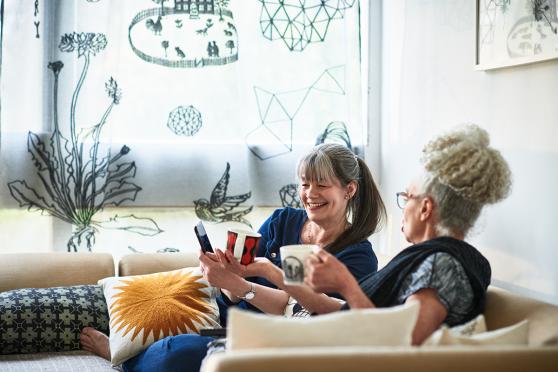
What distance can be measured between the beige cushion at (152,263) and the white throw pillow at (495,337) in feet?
5.33

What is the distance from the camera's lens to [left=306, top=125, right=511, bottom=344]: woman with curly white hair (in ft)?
6.43

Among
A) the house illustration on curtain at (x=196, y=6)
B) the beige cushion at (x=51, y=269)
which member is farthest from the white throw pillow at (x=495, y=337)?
the house illustration on curtain at (x=196, y=6)

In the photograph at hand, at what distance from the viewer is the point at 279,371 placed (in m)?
1.61

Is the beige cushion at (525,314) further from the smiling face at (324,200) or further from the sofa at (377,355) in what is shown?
the smiling face at (324,200)

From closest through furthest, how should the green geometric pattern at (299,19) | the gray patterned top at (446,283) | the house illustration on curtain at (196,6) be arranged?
the gray patterned top at (446,283)
the house illustration on curtain at (196,6)
the green geometric pattern at (299,19)

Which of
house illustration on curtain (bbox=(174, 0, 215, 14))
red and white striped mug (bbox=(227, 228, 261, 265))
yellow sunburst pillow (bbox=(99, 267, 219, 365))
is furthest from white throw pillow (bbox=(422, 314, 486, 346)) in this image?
house illustration on curtain (bbox=(174, 0, 215, 14))

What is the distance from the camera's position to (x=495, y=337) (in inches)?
72.7

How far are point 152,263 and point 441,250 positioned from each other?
158 centimetres

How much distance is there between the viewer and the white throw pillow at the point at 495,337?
5.85 feet

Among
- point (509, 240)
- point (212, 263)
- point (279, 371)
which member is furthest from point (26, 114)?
point (279, 371)

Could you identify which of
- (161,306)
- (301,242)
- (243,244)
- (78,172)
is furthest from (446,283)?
(78,172)

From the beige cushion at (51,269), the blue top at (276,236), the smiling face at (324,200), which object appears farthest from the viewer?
the beige cushion at (51,269)

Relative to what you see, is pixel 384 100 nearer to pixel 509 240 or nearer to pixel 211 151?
pixel 211 151

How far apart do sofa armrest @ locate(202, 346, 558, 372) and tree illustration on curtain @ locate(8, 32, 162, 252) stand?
6.66 ft
